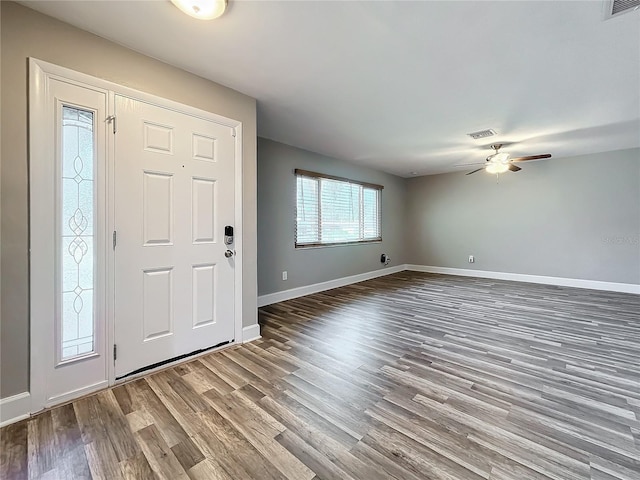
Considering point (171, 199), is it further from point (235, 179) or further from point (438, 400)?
point (438, 400)

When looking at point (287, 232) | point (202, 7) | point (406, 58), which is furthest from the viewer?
point (287, 232)

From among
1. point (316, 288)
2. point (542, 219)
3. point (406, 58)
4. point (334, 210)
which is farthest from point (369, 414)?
point (542, 219)

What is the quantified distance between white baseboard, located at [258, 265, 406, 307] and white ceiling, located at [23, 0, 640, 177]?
2.47 m

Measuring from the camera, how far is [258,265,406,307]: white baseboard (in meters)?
4.12

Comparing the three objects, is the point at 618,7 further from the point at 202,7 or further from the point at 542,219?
the point at 542,219

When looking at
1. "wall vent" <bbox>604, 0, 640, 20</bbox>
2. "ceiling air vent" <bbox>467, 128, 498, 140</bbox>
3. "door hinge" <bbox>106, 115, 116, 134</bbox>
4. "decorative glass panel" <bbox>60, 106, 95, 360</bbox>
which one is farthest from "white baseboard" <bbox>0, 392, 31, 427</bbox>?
"ceiling air vent" <bbox>467, 128, 498, 140</bbox>

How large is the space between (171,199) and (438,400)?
8.32 ft

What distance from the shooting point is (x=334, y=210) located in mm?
5258

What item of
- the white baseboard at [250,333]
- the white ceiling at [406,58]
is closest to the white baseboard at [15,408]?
the white baseboard at [250,333]

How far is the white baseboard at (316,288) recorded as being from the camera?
162 inches

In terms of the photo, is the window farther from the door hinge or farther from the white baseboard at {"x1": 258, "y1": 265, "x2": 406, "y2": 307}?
the door hinge

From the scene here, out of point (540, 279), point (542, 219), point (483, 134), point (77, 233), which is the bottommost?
point (540, 279)

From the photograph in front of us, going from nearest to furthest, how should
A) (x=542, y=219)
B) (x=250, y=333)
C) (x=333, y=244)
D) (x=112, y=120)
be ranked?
(x=112, y=120), (x=250, y=333), (x=333, y=244), (x=542, y=219)

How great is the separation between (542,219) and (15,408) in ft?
24.8
